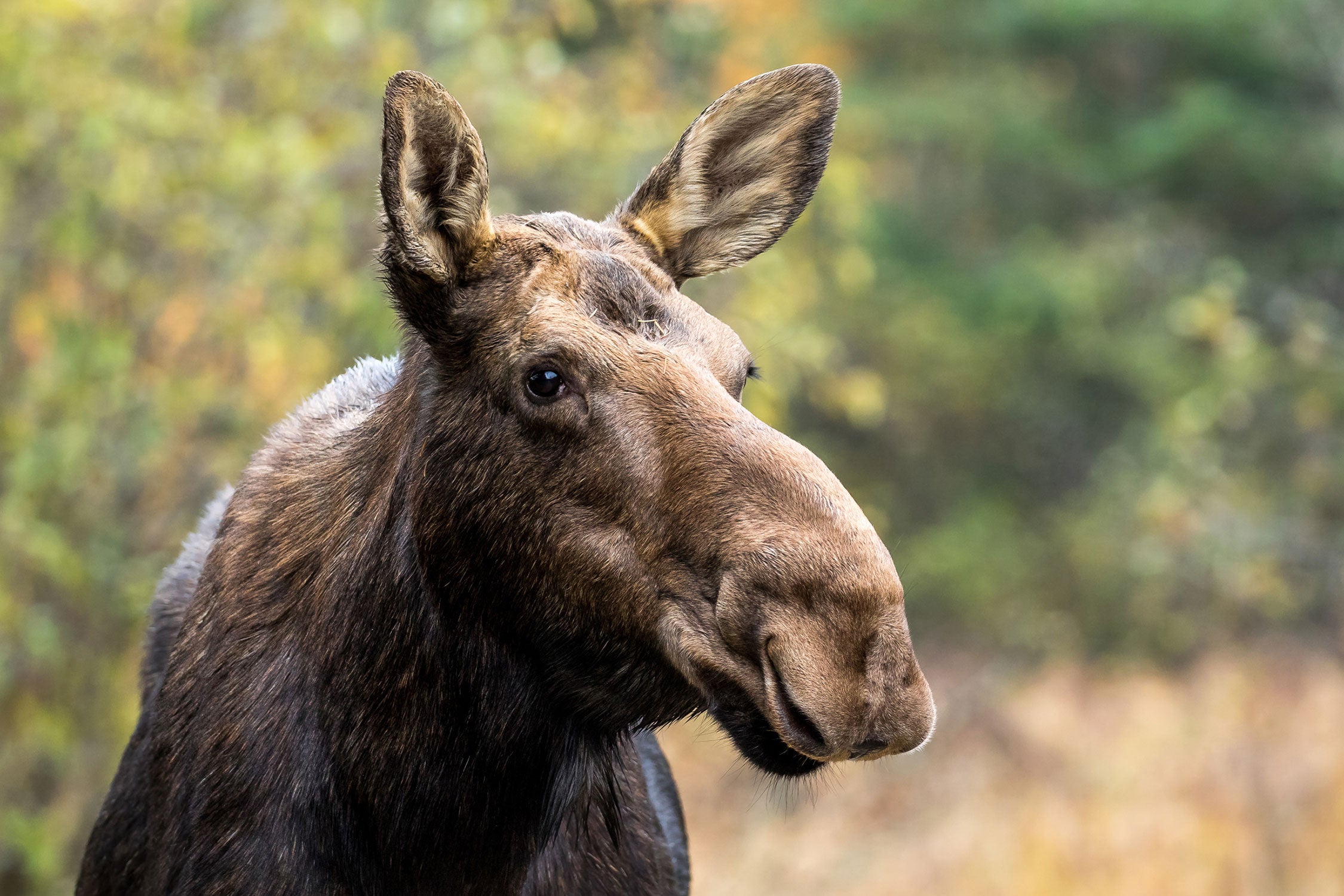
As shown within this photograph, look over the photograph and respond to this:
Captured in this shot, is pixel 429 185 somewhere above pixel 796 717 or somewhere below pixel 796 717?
above

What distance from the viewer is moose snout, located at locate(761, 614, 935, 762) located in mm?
2451

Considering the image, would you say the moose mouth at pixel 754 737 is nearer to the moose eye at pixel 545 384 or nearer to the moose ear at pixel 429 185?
the moose eye at pixel 545 384

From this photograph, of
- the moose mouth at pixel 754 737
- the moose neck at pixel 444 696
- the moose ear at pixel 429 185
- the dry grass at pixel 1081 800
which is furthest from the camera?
the dry grass at pixel 1081 800

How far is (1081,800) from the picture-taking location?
12.7 m

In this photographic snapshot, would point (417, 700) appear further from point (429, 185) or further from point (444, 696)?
point (429, 185)

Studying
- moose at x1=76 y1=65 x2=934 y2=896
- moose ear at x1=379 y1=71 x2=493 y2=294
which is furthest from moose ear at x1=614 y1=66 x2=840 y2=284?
moose ear at x1=379 y1=71 x2=493 y2=294

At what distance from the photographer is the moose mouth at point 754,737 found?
2625mm

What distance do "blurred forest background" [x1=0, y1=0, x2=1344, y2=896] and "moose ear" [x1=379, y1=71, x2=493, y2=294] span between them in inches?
45.5

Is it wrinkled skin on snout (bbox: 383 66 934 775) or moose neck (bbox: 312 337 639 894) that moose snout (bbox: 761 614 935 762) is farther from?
moose neck (bbox: 312 337 639 894)

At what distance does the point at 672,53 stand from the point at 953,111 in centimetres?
692

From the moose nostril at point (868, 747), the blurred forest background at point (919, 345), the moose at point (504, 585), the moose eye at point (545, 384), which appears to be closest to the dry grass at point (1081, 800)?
the blurred forest background at point (919, 345)

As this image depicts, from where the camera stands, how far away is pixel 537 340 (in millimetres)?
2971

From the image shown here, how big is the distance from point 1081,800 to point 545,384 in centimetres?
1086

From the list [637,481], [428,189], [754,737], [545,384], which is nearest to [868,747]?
[754,737]
